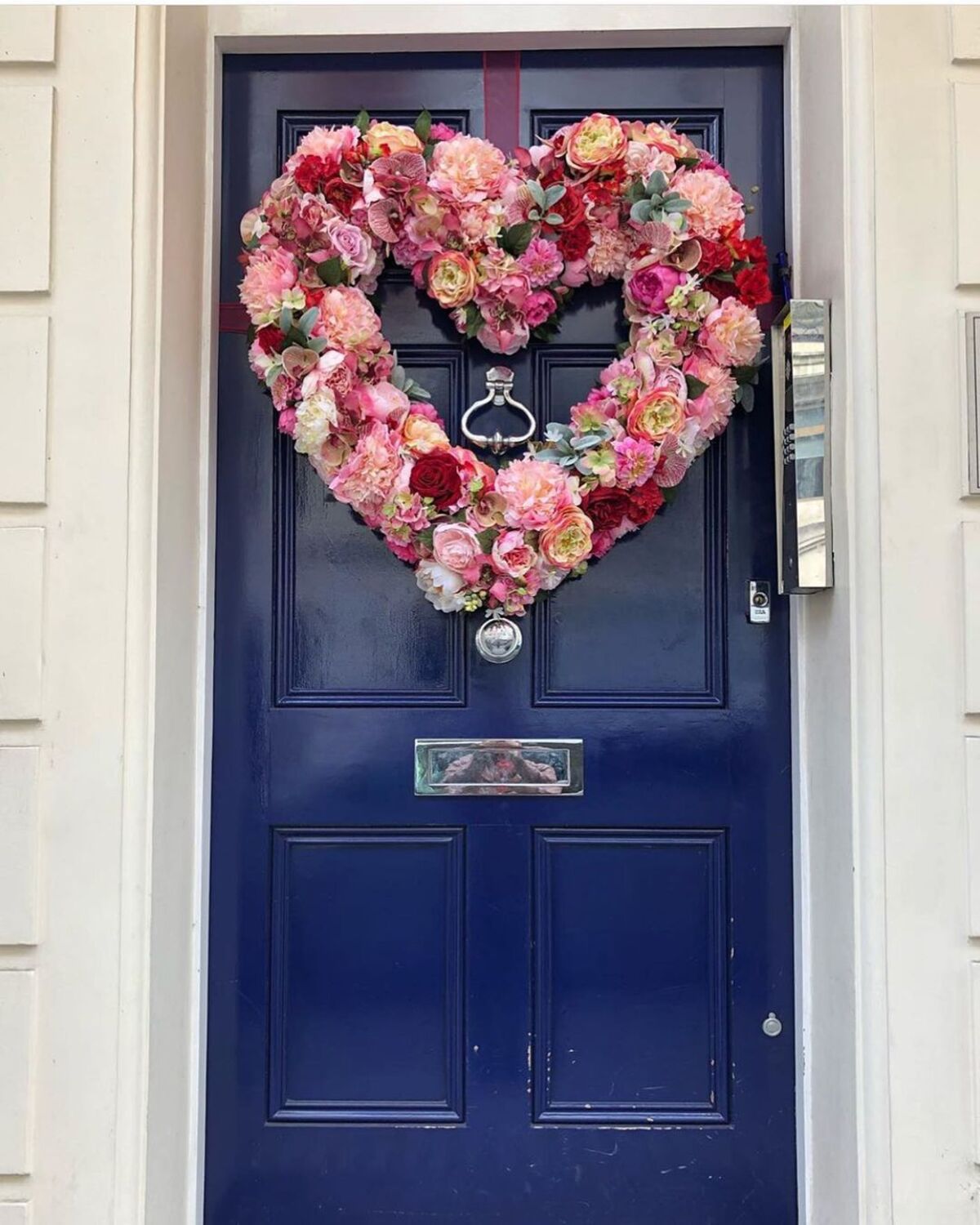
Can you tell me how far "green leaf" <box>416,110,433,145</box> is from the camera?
1840 mm

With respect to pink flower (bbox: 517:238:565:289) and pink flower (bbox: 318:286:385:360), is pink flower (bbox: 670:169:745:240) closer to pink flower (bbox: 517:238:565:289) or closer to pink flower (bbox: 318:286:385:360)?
pink flower (bbox: 517:238:565:289)

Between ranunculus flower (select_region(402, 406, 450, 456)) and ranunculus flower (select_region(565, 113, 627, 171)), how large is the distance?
586 mm

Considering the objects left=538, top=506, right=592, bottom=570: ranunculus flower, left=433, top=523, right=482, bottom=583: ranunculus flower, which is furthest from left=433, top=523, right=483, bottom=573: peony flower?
left=538, top=506, right=592, bottom=570: ranunculus flower

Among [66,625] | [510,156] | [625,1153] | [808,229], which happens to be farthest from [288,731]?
[808,229]

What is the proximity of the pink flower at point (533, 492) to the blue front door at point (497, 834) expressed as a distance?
0.23m

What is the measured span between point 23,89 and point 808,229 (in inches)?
60.7

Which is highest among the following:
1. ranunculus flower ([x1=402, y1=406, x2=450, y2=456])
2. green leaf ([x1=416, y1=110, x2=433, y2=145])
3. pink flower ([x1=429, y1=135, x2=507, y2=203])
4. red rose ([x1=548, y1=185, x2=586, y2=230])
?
green leaf ([x1=416, y1=110, x2=433, y2=145])

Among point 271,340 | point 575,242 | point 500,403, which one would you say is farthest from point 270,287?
point 575,242

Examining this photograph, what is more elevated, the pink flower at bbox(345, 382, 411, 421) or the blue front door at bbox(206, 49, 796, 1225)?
the pink flower at bbox(345, 382, 411, 421)

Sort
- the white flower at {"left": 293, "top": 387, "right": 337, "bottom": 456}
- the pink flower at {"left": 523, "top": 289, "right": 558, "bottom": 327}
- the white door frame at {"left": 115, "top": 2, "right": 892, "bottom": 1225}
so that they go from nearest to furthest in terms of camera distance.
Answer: the white door frame at {"left": 115, "top": 2, "right": 892, "bottom": 1225} → the white flower at {"left": 293, "top": 387, "right": 337, "bottom": 456} → the pink flower at {"left": 523, "top": 289, "right": 558, "bottom": 327}

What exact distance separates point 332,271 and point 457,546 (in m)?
0.60

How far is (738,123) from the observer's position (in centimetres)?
198

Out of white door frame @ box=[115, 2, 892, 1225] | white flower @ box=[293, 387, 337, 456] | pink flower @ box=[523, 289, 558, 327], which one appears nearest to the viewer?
white door frame @ box=[115, 2, 892, 1225]

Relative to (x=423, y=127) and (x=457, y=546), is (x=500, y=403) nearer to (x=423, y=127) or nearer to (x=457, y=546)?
(x=457, y=546)
